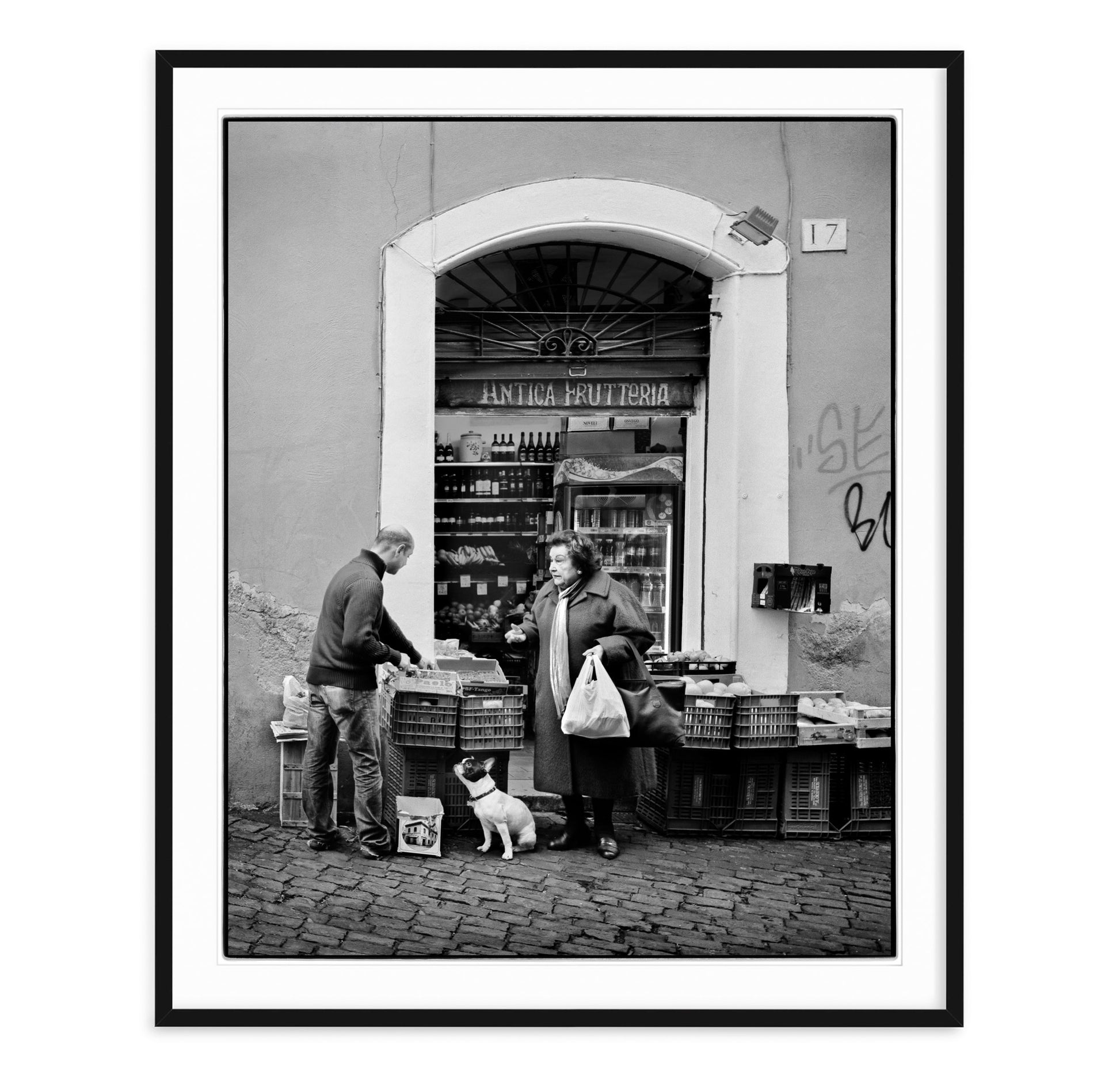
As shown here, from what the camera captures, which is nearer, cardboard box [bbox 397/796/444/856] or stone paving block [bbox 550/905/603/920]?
stone paving block [bbox 550/905/603/920]

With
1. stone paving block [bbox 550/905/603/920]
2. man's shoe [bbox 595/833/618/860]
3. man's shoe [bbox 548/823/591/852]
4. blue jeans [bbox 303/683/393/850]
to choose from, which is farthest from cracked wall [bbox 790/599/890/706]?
blue jeans [bbox 303/683/393/850]

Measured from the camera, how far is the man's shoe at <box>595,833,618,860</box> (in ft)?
15.0

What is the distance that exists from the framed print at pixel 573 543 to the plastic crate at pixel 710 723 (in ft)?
0.06

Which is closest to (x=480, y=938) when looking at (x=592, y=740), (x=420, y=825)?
(x=420, y=825)

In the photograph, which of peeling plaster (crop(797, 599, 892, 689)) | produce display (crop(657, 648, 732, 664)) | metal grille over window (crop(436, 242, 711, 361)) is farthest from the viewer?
metal grille over window (crop(436, 242, 711, 361))

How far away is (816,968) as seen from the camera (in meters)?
3.92

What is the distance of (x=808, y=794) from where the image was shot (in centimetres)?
487

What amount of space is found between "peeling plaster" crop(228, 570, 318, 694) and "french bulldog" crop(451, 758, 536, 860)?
1134 mm

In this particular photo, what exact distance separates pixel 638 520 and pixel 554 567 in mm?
1396

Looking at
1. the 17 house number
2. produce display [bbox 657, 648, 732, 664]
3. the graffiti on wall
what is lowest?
produce display [bbox 657, 648, 732, 664]

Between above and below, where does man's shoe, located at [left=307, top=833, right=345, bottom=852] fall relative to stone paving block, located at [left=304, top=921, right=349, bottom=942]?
above

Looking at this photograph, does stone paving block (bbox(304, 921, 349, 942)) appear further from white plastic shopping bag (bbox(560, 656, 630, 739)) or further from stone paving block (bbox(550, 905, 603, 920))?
white plastic shopping bag (bbox(560, 656, 630, 739))

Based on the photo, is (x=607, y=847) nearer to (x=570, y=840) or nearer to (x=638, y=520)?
(x=570, y=840)
